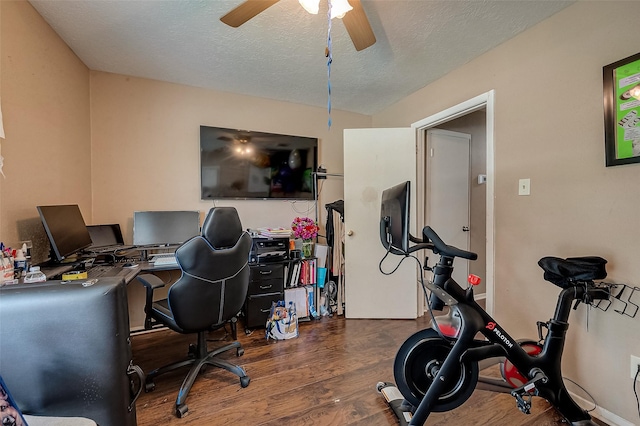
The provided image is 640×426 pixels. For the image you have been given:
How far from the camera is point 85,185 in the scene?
2.25 metres

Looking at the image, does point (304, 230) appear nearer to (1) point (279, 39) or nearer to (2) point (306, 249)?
(2) point (306, 249)

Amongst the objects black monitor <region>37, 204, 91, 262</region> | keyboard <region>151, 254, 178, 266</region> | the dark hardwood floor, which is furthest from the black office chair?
black monitor <region>37, 204, 91, 262</region>

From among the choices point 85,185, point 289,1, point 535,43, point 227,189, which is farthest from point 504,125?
point 85,185

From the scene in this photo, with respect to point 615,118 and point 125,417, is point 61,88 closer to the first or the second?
point 125,417

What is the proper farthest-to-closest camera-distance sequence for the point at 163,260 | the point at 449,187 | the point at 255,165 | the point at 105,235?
the point at 449,187, the point at 255,165, the point at 105,235, the point at 163,260

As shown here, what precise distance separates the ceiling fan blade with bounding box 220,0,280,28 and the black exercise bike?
1.40 m

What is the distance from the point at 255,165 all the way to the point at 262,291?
1.35 metres

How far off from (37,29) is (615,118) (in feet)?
11.4

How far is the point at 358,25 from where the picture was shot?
Result: 1.47 m

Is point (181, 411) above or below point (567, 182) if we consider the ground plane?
below

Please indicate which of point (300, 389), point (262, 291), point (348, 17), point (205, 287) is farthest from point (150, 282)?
point (348, 17)

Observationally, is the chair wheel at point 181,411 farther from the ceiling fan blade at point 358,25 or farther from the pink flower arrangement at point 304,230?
the ceiling fan blade at point 358,25

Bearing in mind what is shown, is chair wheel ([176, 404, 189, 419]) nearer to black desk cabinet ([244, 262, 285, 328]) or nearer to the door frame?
black desk cabinet ([244, 262, 285, 328])

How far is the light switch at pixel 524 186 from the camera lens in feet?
6.02
